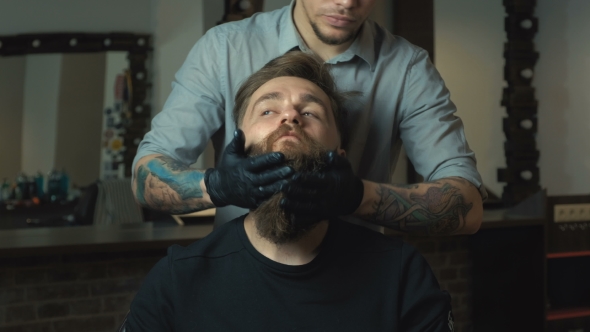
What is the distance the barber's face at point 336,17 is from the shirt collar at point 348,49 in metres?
0.04

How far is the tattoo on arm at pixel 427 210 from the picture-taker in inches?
58.2

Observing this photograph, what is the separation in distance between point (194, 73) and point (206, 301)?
24.7 inches

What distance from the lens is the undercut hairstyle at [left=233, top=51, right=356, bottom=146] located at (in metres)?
1.62

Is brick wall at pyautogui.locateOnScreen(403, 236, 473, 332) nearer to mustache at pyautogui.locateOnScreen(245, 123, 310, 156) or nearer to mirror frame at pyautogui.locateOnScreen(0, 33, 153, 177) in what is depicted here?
mustache at pyautogui.locateOnScreen(245, 123, 310, 156)

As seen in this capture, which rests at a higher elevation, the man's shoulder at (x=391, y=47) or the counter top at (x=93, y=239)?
the man's shoulder at (x=391, y=47)

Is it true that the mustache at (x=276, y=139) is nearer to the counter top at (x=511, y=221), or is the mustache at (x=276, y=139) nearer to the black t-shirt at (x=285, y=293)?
the black t-shirt at (x=285, y=293)

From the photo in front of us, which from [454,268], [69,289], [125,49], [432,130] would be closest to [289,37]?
[432,130]

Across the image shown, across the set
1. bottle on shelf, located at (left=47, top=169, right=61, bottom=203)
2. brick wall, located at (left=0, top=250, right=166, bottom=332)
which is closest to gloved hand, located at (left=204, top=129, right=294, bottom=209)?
brick wall, located at (left=0, top=250, right=166, bottom=332)

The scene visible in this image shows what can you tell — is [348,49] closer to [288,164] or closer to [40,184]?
[288,164]

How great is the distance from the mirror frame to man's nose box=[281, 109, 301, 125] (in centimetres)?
419

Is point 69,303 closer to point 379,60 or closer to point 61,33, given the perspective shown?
point 379,60

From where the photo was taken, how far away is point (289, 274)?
1.37 meters

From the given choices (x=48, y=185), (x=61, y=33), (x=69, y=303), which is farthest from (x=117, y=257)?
(x=61, y=33)

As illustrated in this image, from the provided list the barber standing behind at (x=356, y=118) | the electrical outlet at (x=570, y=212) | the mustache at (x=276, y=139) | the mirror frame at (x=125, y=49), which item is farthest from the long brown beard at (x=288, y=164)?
the mirror frame at (x=125, y=49)
